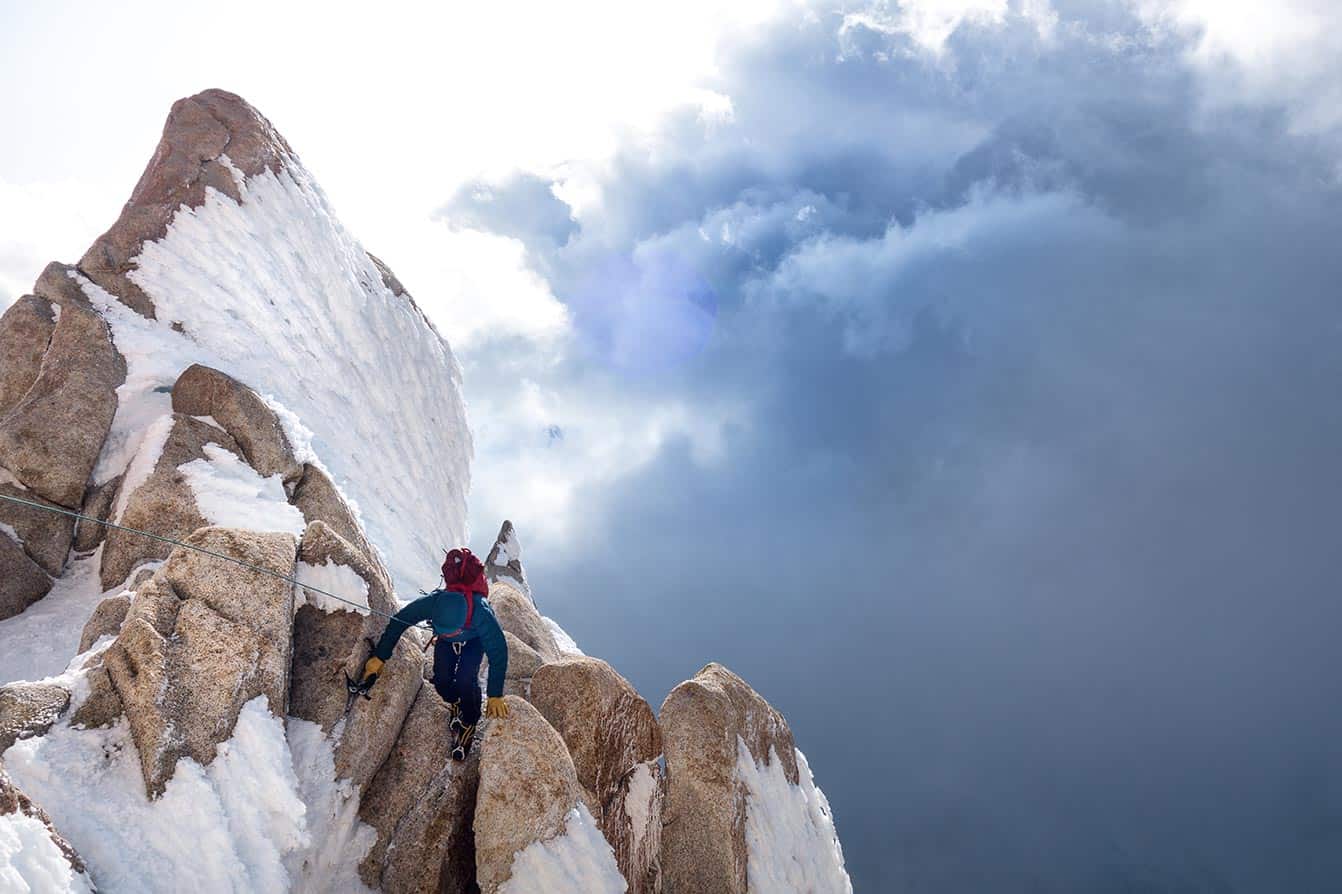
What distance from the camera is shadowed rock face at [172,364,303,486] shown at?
69.2ft

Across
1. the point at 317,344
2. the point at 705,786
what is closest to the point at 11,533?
the point at 317,344

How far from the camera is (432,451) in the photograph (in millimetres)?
38312

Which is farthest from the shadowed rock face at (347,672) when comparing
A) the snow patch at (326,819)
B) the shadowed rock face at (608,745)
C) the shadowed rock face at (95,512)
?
the shadowed rock face at (95,512)

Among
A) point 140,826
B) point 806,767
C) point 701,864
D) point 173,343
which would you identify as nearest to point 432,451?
point 173,343

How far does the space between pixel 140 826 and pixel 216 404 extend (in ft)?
46.6

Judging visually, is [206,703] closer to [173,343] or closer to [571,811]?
[571,811]

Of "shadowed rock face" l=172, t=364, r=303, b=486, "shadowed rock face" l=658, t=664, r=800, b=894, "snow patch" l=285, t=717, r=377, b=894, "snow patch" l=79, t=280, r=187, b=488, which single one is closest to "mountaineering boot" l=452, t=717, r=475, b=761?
"snow patch" l=285, t=717, r=377, b=894

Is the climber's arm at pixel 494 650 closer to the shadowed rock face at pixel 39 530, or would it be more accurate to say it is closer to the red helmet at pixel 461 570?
the red helmet at pixel 461 570

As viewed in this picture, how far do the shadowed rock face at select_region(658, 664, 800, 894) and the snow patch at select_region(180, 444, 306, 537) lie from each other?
31.9ft

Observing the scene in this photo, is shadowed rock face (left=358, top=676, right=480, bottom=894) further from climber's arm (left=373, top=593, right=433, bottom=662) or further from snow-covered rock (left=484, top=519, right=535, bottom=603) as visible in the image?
snow-covered rock (left=484, top=519, right=535, bottom=603)

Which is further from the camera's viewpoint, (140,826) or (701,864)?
(701,864)

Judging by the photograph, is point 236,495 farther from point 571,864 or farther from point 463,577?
point 571,864

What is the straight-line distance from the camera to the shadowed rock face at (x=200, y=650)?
10.9 m

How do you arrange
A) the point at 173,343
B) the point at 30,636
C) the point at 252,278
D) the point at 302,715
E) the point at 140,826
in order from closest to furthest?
the point at 140,826 < the point at 302,715 < the point at 30,636 < the point at 173,343 < the point at 252,278
